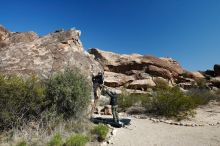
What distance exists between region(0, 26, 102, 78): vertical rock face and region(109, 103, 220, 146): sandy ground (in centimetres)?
311

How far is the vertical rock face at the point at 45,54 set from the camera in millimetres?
11273

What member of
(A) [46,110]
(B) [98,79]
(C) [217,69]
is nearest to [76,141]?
(A) [46,110]

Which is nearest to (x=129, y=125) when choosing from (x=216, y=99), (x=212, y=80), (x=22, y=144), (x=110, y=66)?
(x=22, y=144)

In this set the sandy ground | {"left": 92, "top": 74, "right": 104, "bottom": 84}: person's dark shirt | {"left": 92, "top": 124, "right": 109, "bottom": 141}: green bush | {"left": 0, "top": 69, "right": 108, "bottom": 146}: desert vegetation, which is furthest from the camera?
{"left": 92, "top": 74, "right": 104, "bottom": 84}: person's dark shirt

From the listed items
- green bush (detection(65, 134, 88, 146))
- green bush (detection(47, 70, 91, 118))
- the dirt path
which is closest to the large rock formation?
the dirt path

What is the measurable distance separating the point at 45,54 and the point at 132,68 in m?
23.8

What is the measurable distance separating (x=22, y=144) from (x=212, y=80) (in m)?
34.2

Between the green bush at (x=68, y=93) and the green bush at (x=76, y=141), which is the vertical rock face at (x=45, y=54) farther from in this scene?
the green bush at (x=76, y=141)

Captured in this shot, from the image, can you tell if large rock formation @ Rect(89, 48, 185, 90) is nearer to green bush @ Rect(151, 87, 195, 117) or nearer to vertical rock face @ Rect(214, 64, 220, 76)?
vertical rock face @ Rect(214, 64, 220, 76)

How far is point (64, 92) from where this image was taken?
10156mm

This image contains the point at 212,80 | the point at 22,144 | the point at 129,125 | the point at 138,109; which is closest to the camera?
the point at 22,144

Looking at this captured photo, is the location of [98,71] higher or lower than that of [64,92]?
higher

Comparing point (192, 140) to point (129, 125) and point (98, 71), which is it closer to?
point (129, 125)

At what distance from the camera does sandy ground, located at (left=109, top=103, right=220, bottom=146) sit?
30.4 ft
